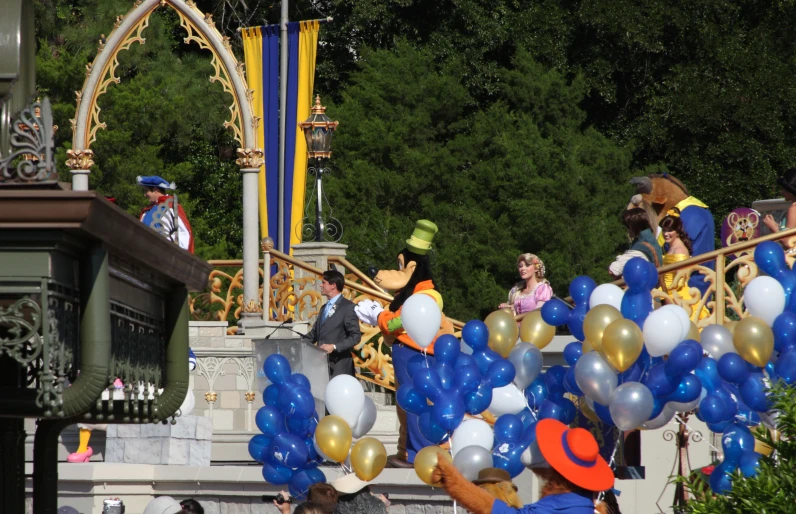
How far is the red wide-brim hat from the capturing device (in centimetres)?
522

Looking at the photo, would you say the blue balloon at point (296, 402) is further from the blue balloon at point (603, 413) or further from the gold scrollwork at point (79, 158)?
the gold scrollwork at point (79, 158)

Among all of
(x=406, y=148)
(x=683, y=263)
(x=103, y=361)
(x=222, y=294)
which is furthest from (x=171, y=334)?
(x=406, y=148)

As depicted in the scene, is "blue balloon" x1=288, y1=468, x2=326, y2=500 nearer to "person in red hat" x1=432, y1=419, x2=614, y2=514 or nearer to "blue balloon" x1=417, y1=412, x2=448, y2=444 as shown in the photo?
"blue balloon" x1=417, y1=412, x2=448, y2=444

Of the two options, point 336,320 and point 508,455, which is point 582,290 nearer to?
point 508,455

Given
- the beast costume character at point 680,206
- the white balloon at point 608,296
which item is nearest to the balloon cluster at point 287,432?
the white balloon at point 608,296

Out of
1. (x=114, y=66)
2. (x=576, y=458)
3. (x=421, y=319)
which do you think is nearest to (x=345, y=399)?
(x=421, y=319)

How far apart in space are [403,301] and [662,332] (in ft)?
10.5

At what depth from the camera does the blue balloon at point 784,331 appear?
300 inches

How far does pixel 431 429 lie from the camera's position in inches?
315

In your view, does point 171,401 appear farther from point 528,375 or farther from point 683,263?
point 683,263

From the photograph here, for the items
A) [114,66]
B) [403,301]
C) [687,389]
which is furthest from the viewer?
[114,66]

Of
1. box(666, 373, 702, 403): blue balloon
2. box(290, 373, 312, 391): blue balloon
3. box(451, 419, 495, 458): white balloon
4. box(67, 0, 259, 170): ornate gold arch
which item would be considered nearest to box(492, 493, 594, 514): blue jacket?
box(666, 373, 702, 403): blue balloon

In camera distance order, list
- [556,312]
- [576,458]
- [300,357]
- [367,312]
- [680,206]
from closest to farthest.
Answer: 1. [576,458]
2. [556,312]
3. [300,357]
4. [680,206]
5. [367,312]

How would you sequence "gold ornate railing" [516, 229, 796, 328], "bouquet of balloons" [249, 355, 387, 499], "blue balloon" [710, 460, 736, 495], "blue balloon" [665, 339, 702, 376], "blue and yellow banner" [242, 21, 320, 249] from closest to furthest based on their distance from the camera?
"blue balloon" [710, 460, 736, 495], "blue balloon" [665, 339, 702, 376], "bouquet of balloons" [249, 355, 387, 499], "gold ornate railing" [516, 229, 796, 328], "blue and yellow banner" [242, 21, 320, 249]
